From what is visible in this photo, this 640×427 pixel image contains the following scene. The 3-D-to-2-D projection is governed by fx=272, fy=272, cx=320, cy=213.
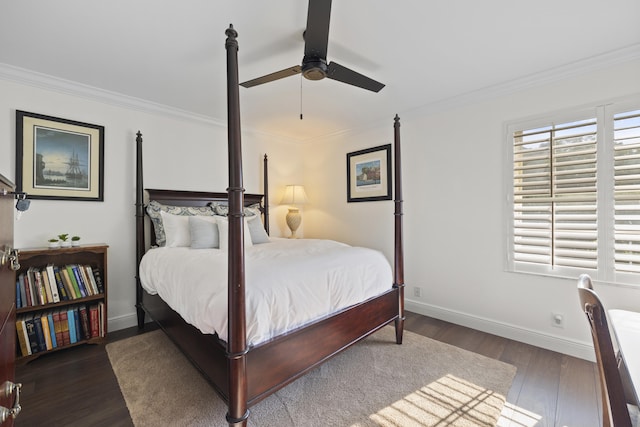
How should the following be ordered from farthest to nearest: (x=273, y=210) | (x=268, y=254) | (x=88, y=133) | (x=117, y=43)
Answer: (x=273, y=210) < (x=88, y=133) < (x=268, y=254) < (x=117, y=43)

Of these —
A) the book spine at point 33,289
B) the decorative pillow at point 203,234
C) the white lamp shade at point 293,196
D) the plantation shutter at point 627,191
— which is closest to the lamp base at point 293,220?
the white lamp shade at point 293,196

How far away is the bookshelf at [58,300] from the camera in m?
2.13

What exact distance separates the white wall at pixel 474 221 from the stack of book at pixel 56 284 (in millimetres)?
2942

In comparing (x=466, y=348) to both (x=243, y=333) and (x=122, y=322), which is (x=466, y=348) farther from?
(x=122, y=322)

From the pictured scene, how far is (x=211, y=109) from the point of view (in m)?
3.14

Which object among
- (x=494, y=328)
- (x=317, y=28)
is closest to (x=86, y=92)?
(x=317, y=28)

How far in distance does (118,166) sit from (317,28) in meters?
2.50

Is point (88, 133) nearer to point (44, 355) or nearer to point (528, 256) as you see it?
point (44, 355)

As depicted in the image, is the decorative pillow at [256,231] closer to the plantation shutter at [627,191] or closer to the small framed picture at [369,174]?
the small framed picture at [369,174]

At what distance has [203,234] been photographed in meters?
2.57

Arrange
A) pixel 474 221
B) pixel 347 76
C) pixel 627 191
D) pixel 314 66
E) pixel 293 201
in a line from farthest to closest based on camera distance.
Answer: pixel 293 201 < pixel 474 221 < pixel 627 191 < pixel 347 76 < pixel 314 66

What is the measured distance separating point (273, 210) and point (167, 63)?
2391 millimetres

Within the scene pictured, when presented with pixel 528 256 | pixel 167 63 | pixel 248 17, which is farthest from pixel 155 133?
pixel 528 256

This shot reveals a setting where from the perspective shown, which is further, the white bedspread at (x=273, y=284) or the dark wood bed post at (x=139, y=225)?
the dark wood bed post at (x=139, y=225)
